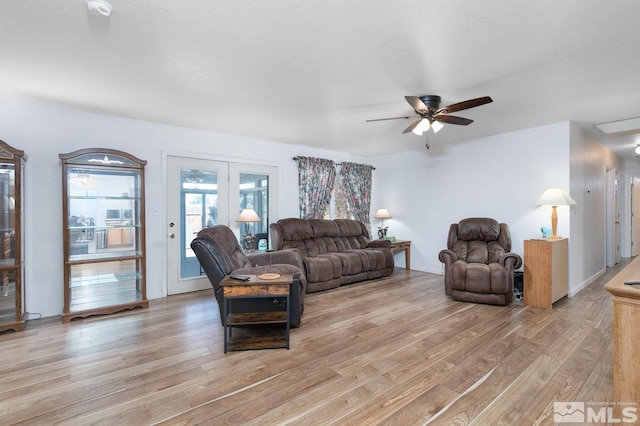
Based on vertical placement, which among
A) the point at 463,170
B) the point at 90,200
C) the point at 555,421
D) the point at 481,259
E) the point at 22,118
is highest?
the point at 22,118

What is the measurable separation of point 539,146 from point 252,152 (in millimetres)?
4401

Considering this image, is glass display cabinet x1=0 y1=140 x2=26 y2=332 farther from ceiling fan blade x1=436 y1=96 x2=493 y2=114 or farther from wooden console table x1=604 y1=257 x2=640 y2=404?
wooden console table x1=604 y1=257 x2=640 y2=404

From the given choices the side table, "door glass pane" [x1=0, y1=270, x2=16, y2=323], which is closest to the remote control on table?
the side table

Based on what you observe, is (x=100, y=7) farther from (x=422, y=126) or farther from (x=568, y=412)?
(x=568, y=412)

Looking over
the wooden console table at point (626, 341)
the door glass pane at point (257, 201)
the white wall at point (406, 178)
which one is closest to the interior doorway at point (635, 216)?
the white wall at point (406, 178)

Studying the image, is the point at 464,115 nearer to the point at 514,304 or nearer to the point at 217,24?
the point at 514,304

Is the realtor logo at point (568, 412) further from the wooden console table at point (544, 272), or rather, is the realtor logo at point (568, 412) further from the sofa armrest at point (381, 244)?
the sofa armrest at point (381, 244)

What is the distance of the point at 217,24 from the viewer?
2.07m

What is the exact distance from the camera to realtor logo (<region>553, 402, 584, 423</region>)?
6.02 ft

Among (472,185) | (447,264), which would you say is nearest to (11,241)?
(447,264)

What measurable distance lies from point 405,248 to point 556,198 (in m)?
2.74

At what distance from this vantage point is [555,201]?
3.98 m

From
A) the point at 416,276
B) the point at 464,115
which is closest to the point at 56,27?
the point at 464,115

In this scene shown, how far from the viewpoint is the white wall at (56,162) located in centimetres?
355
